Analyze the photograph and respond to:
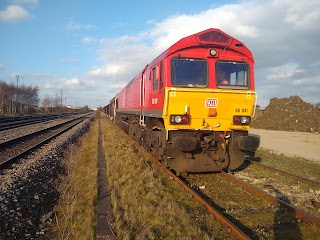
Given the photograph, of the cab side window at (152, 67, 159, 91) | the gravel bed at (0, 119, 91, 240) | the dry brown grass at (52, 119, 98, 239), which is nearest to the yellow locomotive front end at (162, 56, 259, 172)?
the cab side window at (152, 67, 159, 91)

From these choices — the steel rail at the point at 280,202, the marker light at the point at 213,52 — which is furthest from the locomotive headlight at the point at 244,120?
the marker light at the point at 213,52

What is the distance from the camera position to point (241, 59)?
8695 millimetres

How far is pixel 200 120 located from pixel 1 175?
556 cm

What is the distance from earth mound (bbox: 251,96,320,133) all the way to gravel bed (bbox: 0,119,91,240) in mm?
26783

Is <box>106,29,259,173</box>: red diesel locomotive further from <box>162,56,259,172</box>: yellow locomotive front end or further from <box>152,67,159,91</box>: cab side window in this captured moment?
<box>152,67,159,91</box>: cab side window

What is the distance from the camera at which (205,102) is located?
8266 mm

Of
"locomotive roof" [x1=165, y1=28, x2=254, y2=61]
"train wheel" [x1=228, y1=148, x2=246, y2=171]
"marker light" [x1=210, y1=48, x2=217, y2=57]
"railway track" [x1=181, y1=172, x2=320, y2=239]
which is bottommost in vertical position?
"railway track" [x1=181, y1=172, x2=320, y2=239]

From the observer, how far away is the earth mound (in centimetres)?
3030

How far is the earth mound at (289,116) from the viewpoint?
99.4 feet

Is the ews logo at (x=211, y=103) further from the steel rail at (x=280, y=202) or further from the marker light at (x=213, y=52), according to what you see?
the steel rail at (x=280, y=202)

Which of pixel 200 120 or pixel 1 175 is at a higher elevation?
pixel 200 120

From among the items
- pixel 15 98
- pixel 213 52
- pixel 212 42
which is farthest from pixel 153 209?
pixel 15 98

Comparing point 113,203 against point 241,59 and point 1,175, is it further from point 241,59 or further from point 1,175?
point 241,59

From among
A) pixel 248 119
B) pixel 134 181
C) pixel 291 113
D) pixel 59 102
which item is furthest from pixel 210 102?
pixel 59 102
